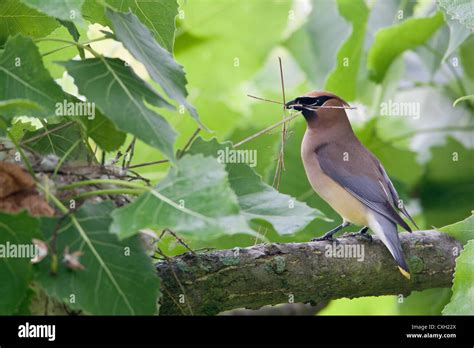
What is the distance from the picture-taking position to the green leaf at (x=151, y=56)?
4.03 ft

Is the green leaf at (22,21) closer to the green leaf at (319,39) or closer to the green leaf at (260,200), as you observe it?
the green leaf at (260,200)

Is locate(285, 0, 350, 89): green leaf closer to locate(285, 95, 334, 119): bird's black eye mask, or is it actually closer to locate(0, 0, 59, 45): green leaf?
locate(285, 95, 334, 119): bird's black eye mask

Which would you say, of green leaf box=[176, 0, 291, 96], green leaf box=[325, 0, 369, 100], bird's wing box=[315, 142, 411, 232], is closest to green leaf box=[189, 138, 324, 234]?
bird's wing box=[315, 142, 411, 232]

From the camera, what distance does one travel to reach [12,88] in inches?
47.7

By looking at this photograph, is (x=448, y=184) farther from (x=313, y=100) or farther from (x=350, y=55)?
(x=313, y=100)

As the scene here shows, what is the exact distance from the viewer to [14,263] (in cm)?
115

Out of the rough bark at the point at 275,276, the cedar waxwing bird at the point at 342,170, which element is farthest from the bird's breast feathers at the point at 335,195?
the rough bark at the point at 275,276

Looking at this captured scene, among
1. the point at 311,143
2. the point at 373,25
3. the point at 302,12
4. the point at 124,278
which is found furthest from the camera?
the point at 302,12

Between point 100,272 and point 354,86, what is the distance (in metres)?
1.39

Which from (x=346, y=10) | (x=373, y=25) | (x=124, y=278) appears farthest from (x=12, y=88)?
(x=373, y=25)

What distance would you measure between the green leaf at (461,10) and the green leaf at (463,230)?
0.41 m

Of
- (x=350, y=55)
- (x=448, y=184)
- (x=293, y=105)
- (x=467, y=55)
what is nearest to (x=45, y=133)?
(x=293, y=105)

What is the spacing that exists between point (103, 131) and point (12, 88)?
0.18 metres
